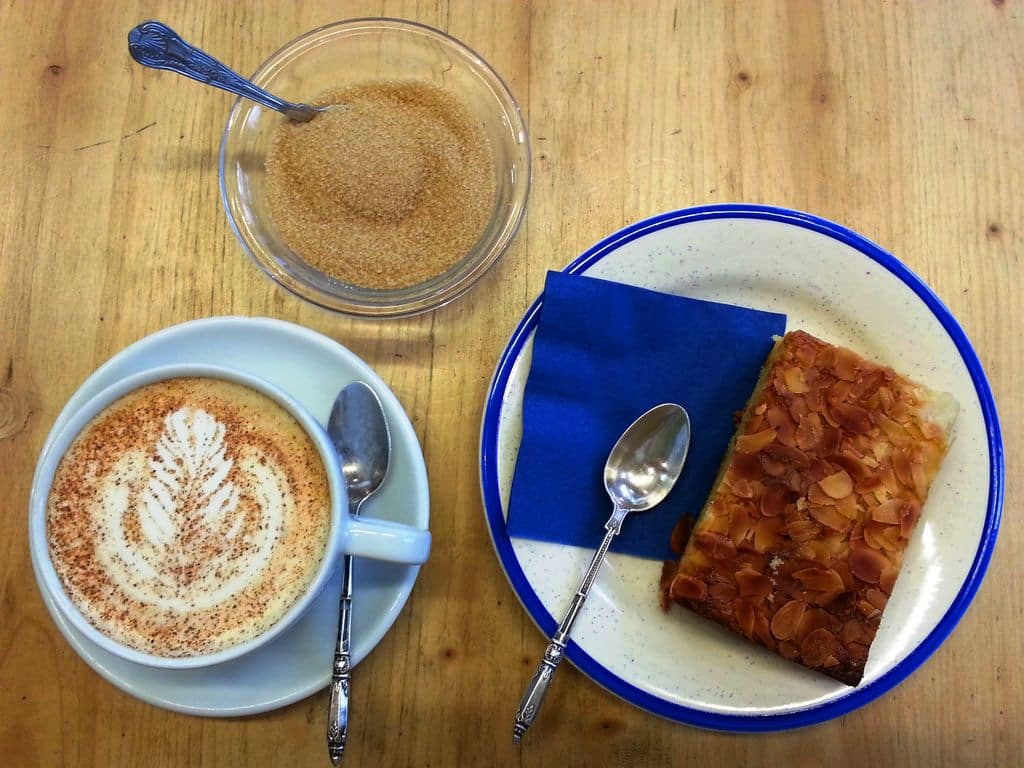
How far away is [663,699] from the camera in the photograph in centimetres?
119

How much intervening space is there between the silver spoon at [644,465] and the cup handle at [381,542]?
360 millimetres

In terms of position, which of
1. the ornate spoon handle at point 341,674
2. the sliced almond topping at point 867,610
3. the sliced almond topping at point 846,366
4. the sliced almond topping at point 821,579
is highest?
the sliced almond topping at point 846,366

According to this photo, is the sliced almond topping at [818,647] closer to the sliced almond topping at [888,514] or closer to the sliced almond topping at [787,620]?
the sliced almond topping at [787,620]

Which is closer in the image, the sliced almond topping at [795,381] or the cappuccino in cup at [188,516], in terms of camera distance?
the cappuccino in cup at [188,516]

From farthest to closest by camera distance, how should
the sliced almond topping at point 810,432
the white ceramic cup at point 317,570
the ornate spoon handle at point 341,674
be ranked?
the sliced almond topping at point 810,432
the ornate spoon handle at point 341,674
the white ceramic cup at point 317,570

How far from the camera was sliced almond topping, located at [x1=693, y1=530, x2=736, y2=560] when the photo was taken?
119 cm

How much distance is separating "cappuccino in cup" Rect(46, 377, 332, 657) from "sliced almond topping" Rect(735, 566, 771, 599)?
25.6 inches

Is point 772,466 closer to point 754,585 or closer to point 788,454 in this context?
point 788,454

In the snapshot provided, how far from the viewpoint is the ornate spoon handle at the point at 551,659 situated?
1.18m

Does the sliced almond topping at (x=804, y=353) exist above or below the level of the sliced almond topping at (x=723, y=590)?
above

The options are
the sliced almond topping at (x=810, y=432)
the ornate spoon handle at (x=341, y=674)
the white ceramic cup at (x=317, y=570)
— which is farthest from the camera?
the sliced almond topping at (x=810, y=432)

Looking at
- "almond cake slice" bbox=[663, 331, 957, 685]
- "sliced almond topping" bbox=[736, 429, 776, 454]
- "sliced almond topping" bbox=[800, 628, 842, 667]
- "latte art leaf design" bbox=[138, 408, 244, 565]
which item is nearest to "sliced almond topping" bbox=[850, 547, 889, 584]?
"almond cake slice" bbox=[663, 331, 957, 685]

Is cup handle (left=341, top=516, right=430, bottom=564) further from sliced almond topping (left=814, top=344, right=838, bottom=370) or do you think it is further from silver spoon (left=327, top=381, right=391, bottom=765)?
sliced almond topping (left=814, top=344, right=838, bottom=370)

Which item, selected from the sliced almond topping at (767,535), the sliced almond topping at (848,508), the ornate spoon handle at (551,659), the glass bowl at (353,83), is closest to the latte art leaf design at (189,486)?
the glass bowl at (353,83)
